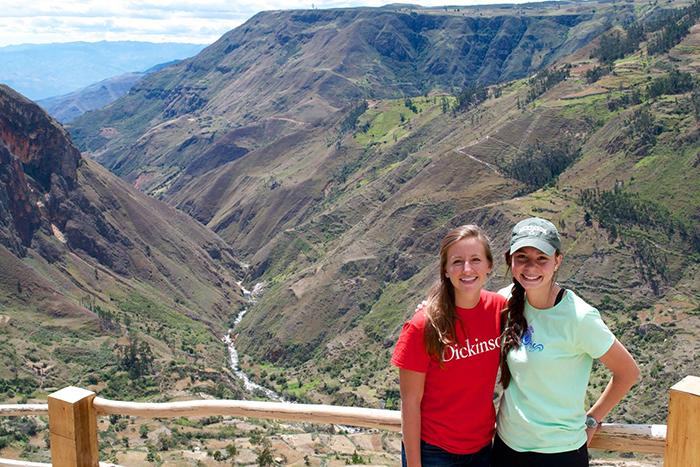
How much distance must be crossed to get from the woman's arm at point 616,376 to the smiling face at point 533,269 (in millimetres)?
831

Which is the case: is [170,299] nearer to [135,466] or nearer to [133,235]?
[133,235]

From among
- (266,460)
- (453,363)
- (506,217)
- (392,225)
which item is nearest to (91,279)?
(392,225)

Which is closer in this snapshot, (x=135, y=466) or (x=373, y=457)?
(x=135, y=466)

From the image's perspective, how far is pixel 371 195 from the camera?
82188 millimetres

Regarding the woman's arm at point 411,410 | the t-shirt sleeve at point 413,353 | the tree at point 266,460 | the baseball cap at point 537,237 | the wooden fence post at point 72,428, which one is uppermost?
the baseball cap at point 537,237

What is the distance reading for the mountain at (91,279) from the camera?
44.4m

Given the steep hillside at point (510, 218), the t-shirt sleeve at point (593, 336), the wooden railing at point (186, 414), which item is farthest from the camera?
the steep hillside at point (510, 218)

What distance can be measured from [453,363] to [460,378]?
0.18m

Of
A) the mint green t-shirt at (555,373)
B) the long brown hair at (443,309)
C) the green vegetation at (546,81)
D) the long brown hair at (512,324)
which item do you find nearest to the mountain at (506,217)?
the green vegetation at (546,81)

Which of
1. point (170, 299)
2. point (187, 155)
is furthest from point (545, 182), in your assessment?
point (187, 155)

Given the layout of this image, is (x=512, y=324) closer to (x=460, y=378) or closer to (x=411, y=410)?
(x=460, y=378)

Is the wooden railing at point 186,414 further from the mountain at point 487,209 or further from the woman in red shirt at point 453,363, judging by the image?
the mountain at point 487,209

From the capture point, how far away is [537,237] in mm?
5691

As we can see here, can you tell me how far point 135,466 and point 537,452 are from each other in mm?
18699
